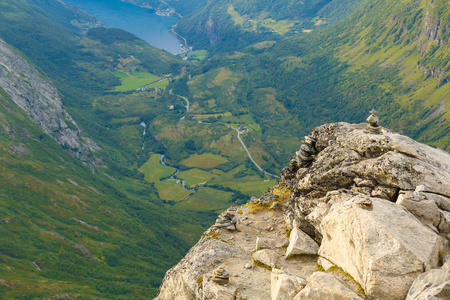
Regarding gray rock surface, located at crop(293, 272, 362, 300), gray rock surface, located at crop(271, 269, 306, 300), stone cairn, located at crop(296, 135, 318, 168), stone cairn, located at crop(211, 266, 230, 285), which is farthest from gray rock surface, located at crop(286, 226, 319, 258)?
stone cairn, located at crop(296, 135, 318, 168)

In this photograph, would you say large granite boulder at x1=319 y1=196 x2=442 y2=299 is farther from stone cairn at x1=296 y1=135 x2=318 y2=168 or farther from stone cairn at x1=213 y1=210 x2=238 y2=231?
stone cairn at x1=213 y1=210 x2=238 y2=231

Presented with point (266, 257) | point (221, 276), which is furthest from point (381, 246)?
point (221, 276)

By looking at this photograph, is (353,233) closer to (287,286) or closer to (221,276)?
(287,286)

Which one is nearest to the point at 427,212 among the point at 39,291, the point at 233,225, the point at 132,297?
the point at 233,225

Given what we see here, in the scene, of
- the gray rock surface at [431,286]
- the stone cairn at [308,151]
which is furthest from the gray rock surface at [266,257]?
the stone cairn at [308,151]

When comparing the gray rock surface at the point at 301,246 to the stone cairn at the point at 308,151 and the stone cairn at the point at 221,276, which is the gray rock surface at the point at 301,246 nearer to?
the stone cairn at the point at 221,276

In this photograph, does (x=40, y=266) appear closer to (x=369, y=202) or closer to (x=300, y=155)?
(x=300, y=155)
